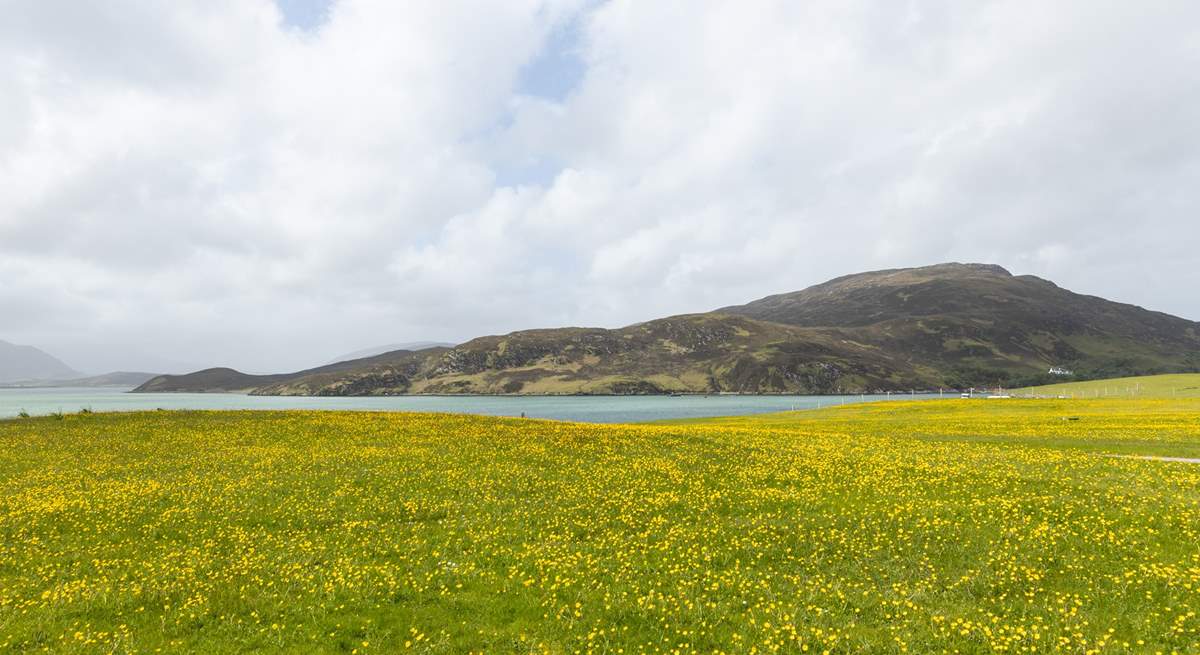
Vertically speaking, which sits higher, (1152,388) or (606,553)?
(1152,388)

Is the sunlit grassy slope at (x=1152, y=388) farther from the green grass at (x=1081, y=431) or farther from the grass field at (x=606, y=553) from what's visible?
the grass field at (x=606, y=553)

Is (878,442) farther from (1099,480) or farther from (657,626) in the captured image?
(657,626)

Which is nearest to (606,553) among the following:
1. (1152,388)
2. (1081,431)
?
(1081,431)

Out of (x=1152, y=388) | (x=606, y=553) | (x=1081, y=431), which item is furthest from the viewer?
(x=1152, y=388)

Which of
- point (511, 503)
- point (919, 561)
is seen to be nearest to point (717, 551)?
point (919, 561)

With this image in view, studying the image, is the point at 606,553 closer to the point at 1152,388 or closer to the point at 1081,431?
the point at 1081,431

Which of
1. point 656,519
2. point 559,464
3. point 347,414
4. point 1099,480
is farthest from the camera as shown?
point 347,414

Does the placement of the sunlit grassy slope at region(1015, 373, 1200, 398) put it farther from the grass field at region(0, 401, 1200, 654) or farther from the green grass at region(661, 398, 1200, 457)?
the grass field at region(0, 401, 1200, 654)

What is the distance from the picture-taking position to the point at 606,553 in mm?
20750

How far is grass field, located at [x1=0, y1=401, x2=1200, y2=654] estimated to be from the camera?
14.7 metres

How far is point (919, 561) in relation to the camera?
742 inches

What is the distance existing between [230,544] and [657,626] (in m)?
18.9

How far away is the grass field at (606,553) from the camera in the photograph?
579 inches

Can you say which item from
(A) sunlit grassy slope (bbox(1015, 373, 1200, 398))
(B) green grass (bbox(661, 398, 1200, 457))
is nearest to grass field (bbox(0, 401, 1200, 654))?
(B) green grass (bbox(661, 398, 1200, 457))
